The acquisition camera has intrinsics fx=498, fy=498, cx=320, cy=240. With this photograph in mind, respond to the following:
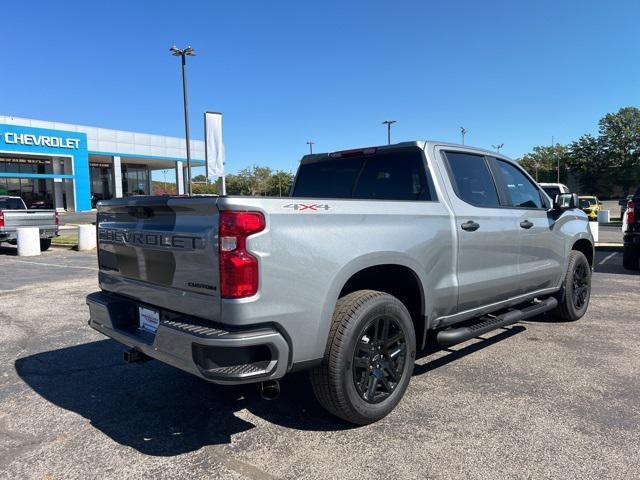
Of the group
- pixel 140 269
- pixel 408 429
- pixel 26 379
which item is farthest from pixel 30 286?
pixel 408 429

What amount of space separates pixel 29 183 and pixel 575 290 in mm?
47985

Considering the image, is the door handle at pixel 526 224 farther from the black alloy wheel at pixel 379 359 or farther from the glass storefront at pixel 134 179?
the glass storefront at pixel 134 179

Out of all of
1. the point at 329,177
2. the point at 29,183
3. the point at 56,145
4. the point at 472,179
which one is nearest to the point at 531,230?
the point at 472,179

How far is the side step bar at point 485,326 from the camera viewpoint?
388cm

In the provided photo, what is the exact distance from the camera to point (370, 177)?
444cm

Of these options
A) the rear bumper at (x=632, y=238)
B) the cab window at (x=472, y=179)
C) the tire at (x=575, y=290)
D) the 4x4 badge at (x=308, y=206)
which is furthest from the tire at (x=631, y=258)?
the 4x4 badge at (x=308, y=206)

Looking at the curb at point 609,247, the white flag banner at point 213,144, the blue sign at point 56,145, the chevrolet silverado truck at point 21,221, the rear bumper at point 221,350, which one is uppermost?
the blue sign at point 56,145

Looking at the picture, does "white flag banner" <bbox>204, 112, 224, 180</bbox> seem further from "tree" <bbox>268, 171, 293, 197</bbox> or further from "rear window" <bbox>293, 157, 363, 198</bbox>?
"tree" <bbox>268, 171, 293, 197</bbox>

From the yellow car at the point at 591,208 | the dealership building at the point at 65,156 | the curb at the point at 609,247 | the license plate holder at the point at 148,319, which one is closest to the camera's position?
the license plate holder at the point at 148,319

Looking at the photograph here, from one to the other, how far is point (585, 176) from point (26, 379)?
7549 cm

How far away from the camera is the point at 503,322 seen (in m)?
4.37

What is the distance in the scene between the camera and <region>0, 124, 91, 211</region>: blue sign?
3800 centimetres

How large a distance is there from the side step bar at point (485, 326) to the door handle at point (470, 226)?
0.81m

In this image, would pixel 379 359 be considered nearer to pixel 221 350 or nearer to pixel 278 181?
pixel 221 350
